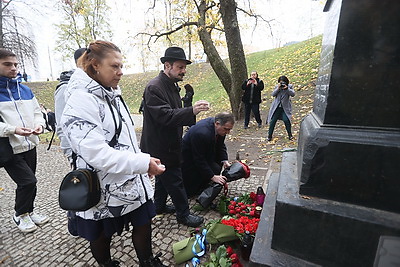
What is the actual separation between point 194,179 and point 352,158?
2166mm

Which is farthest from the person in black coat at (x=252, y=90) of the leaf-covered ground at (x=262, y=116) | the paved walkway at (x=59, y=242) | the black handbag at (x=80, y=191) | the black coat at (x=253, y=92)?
the black handbag at (x=80, y=191)

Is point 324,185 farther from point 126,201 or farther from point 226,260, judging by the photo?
point 126,201

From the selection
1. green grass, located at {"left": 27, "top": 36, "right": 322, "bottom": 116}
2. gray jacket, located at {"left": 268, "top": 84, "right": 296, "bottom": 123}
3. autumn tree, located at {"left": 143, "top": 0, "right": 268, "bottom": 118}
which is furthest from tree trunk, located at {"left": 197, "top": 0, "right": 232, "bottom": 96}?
gray jacket, located at {"left": 268, "top": 84, "right": 296, "bottom": 123}

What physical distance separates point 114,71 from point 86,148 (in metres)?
0.54

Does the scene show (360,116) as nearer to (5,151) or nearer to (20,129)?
(20,129)

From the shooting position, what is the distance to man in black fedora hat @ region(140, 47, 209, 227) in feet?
7.22

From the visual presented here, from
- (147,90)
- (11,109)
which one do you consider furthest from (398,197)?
(11,109)

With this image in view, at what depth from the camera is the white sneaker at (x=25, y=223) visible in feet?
8.59

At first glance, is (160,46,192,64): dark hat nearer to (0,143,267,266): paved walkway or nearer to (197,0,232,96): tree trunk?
(0,143,267,266): paved walkway

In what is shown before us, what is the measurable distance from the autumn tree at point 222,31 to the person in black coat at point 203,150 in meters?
4.65

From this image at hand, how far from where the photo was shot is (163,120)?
7.21 ft

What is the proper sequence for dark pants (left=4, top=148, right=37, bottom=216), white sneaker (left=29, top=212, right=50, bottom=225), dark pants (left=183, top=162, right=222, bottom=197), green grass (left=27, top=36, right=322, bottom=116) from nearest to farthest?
dark pants (left=4, top=148, right=37, bottom=216) → white sneaker (left=29, top=212, right=50, bottom=225) → dark pants (left=183, top=162, right=222, bottom=197) → green grass (left=27, top=36, right=322, bottom=116)

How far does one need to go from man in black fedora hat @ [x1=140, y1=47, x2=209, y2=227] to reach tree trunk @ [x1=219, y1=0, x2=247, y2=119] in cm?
507

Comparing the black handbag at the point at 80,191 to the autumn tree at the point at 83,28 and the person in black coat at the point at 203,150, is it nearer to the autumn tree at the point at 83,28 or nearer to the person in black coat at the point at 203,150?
the person in black coat at the point at 203,150
